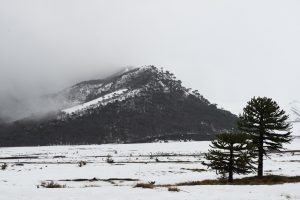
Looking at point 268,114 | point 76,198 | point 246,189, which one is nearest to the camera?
point 76,198

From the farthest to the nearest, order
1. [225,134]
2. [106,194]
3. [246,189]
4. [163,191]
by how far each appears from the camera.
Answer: [225,134]
[246,189]
[163,191]
[106,194]

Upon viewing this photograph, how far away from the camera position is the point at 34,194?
59.3 ft

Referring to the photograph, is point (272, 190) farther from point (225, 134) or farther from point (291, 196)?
point (225, 134)

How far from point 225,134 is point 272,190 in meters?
20.7

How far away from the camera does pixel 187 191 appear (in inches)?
819

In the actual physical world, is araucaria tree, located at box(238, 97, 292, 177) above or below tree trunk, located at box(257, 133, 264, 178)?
above

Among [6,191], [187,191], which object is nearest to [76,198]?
[6,191]

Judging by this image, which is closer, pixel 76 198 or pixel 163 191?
pixel 76 198

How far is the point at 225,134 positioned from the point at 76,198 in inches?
1107

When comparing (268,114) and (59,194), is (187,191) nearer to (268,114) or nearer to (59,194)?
(59,194)

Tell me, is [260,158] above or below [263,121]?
below

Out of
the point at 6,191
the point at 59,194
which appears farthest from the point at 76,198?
the point at 6,191

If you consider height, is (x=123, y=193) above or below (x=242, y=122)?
below

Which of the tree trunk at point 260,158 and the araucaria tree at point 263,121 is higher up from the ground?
the araucaria tree at point 263,121
